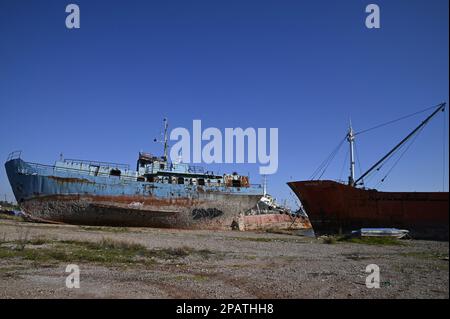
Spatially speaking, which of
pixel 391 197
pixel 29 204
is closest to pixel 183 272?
pixel 391 197

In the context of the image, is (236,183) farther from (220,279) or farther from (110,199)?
(220,279)

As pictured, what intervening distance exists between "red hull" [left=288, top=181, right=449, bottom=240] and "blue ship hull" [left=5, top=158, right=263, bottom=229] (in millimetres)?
12075

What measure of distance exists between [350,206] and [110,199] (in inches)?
825

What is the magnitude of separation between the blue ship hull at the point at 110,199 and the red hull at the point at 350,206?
12.1 metres

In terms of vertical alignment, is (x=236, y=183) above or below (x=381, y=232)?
above

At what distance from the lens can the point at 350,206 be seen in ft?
76.0

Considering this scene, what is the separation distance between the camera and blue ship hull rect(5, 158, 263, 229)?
3162cm

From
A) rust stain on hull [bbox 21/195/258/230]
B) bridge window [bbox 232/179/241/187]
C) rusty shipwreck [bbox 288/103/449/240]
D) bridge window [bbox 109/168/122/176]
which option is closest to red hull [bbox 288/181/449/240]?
rusty shipwreck [bbox 288/103/449/240]

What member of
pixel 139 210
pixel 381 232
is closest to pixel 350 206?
pixel 381 232

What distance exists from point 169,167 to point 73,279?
98.0 ft

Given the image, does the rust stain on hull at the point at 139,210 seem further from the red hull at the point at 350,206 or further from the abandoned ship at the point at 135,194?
the red hull at the point at 350,206

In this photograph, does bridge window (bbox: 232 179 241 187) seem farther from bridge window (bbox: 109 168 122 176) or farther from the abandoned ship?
bridge window (bbox: 109 168 122 176)
